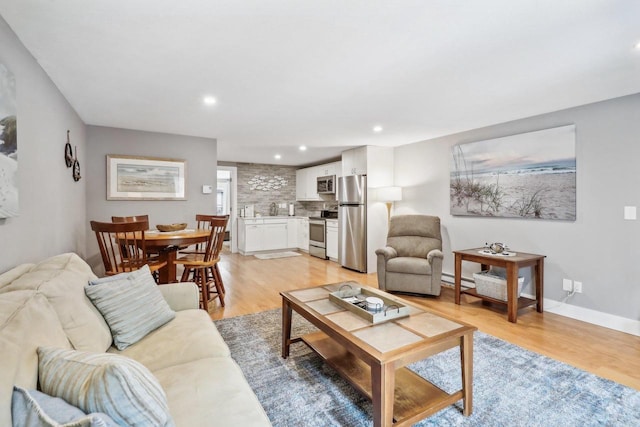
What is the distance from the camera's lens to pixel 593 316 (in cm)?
300

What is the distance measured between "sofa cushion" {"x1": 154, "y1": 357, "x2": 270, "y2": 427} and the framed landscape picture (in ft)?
11.0

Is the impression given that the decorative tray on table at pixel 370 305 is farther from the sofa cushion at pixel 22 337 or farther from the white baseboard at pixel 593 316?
the white baseboard at pixel 593 316

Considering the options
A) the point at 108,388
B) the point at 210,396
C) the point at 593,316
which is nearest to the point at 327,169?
the point at 593,316

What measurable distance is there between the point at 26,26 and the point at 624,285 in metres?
4.93

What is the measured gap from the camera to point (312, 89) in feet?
8.61

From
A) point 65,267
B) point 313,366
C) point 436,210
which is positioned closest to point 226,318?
point 313,366

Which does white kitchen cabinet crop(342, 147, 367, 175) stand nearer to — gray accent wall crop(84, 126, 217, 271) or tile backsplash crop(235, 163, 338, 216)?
tile backsplash crop(235, 163, 338, 216)

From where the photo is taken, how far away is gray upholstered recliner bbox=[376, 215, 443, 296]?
12.0 feet

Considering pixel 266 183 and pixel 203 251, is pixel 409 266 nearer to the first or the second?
pixel 203 251

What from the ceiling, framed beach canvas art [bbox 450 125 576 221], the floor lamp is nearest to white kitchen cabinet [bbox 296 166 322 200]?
the floor lamp

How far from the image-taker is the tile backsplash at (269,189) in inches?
288

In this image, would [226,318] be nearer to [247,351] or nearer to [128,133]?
[247,351]

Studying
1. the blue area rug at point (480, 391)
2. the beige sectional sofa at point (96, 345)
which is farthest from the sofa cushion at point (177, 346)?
the blue area rug at point (480, 391)

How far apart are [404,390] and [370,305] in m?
0.50
